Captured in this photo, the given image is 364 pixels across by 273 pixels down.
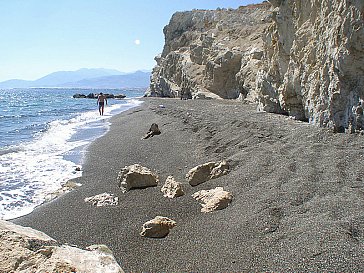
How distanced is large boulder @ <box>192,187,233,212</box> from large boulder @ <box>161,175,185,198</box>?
372 mm

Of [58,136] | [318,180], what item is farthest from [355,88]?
[58,136]

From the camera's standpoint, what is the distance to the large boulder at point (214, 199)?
499cm

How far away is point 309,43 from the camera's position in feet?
31.9

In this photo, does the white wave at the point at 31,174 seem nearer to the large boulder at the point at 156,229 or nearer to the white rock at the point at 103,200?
the white rock at the point at 103,200

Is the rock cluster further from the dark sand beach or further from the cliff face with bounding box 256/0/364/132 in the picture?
the cliff face with bounding box 256/0/364/132

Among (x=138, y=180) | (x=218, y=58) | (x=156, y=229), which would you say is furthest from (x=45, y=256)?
(x=218, y=58)

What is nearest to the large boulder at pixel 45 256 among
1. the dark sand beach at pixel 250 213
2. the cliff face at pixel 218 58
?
the dark sand beach at pixel 250 213

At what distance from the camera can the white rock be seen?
606cm

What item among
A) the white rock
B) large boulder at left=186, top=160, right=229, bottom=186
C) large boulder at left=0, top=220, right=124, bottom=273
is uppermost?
large boulder at left=0, top=220, right=124, bottom=273

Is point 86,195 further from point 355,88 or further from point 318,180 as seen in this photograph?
point 355,88

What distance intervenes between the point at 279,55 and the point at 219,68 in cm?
1744

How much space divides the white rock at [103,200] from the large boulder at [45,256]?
137 inches

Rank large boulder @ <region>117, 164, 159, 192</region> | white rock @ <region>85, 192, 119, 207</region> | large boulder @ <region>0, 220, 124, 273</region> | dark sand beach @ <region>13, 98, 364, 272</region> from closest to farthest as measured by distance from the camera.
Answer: large boulder @ <region>0, 220, 124, 273</region>
dark sand beach @ <region>13, 98, 364, 272</region>
white rock @ <region>85, 192, 119, 207</region>
large boulder @ <region>117, 164, 159, 192</region>

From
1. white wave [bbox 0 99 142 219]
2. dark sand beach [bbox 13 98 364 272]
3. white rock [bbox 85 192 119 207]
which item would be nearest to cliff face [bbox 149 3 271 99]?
white wave [bbox 0 99 142 219]
